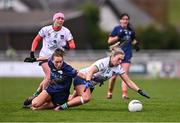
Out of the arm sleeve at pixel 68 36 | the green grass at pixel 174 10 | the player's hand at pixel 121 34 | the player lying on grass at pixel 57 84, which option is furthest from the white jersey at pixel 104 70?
the green grass at pixel 174 10

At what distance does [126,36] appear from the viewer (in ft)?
63.8

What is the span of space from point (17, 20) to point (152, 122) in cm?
5020

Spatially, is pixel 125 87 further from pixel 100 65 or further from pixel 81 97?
pixel 81 97

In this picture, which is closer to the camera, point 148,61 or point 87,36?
point 148,61

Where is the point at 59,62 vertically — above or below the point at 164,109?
above

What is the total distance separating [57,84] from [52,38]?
195 centimetres

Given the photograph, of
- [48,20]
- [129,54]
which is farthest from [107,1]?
[129,54]

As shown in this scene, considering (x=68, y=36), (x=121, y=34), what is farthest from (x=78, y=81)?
(x=121, y=34)

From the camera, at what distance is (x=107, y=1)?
241ft

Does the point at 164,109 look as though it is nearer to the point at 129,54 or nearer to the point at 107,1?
the point at 129,54

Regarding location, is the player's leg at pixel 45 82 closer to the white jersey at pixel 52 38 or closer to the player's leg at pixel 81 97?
the white jersey at pixel 52 38

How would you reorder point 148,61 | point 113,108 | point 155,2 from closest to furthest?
point 113,108
point 148,61
point 155,2

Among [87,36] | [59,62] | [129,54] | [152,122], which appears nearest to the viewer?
[152,122]

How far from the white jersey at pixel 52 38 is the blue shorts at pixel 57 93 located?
1.87 meters
